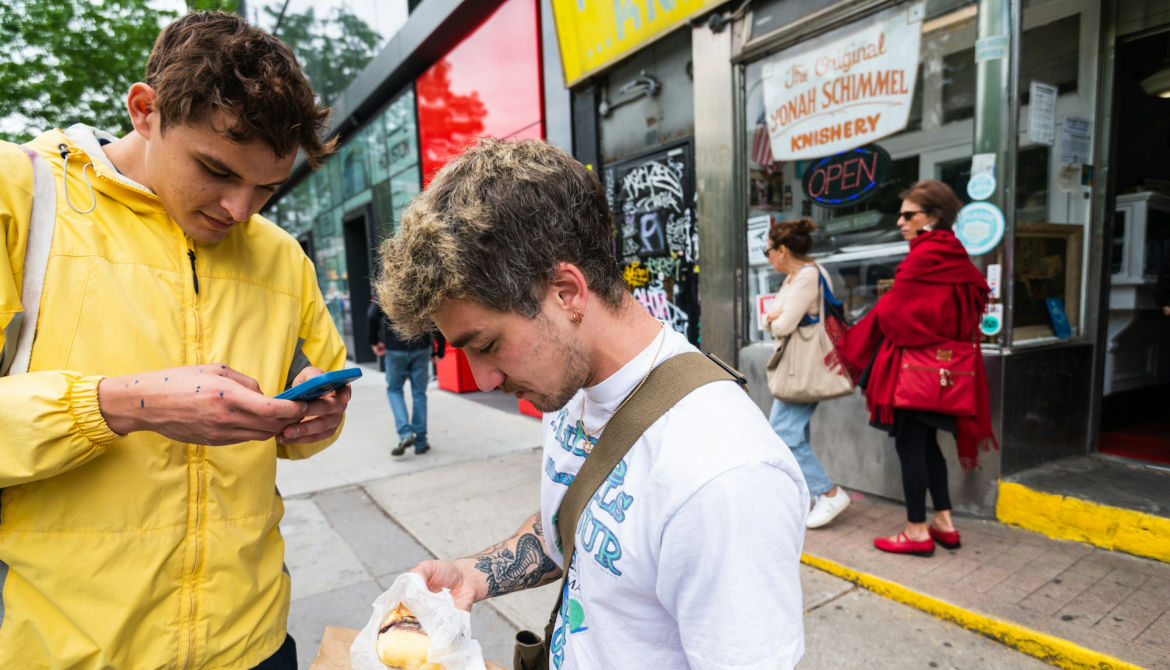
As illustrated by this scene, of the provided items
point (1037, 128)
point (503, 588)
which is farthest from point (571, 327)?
point (1037, 128)

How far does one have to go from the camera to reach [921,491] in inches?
129

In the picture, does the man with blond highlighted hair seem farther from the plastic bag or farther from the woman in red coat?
the woman in red coat

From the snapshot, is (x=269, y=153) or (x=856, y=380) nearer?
(x=269, y=153)

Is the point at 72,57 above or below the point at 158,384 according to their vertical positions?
above

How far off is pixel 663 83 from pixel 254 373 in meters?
5.28

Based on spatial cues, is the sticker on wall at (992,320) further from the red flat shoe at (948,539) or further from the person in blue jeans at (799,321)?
the red flat shoe at (948,539)

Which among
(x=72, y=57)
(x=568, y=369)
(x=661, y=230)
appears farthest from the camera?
(x=72, y=57)

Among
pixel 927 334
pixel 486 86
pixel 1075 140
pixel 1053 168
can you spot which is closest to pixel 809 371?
pixel 927 334

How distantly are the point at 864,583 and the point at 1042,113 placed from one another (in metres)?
3.02

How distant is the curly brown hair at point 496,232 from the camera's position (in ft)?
3.39

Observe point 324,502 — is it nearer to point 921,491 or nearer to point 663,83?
point 921,491

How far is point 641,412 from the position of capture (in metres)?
1.05

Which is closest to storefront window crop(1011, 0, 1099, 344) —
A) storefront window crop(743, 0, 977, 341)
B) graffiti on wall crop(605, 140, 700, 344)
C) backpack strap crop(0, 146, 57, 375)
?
storefront window crop(743, 0, 977, 341)

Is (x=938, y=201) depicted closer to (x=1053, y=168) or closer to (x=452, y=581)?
(x=1053, y=168)
